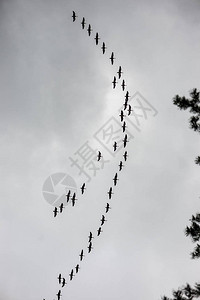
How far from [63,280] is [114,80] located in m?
19.1

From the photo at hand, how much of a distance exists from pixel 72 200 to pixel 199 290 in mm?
13994

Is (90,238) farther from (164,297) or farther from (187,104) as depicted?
(187,104)

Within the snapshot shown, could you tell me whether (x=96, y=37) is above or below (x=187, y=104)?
above

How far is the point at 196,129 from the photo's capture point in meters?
17.5

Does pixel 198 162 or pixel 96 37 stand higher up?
pixel 96 37

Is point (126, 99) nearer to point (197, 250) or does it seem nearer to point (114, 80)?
point (114, 80)

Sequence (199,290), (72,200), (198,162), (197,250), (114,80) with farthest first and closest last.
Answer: (114,80), (72,200), (198,162), (197,250), (199,290)

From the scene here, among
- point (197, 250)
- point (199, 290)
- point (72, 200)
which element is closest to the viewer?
point (199, 290)

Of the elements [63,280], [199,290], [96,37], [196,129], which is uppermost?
[96,37]

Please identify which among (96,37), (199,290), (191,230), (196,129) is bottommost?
(199,290)

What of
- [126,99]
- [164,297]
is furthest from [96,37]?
[164,297]

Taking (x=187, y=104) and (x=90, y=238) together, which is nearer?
(x=187, y=104)

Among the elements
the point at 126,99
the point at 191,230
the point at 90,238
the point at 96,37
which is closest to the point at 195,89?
the point at 191,230

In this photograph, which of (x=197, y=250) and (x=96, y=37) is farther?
(x=96, y=37)
